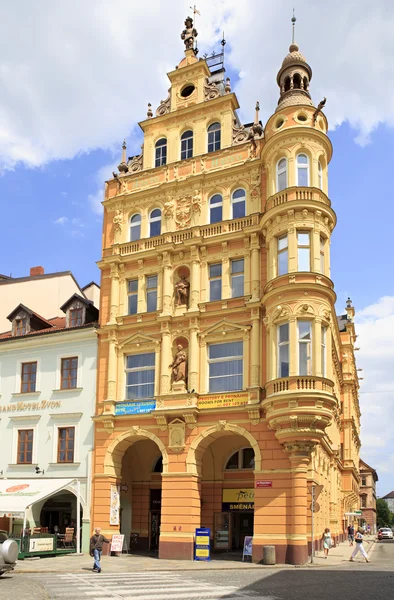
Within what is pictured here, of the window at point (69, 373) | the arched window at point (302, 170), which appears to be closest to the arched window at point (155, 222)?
the window at point (69, 373)

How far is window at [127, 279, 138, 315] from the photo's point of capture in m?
35.9

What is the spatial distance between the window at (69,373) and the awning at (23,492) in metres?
5.14

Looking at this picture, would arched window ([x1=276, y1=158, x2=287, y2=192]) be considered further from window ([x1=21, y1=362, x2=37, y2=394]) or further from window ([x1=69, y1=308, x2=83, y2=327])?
window ([x1=21, y1=362, x2=37, y2=394])

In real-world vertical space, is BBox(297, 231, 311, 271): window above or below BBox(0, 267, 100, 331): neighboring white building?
below

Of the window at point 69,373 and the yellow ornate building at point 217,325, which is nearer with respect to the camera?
the yellow ornate building at point 217,325

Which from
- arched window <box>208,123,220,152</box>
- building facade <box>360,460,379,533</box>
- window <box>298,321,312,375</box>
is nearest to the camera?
window <box>298,321,312,375</box>

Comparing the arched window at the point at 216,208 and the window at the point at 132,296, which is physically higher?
the arched window at the point at 216,208

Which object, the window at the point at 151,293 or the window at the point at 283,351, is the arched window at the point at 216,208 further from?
the window at the point at 283,351

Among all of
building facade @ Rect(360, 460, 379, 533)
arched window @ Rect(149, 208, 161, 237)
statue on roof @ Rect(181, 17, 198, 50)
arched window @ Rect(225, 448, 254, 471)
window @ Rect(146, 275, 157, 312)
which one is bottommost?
building facade @ Rect(360, 460, 379, 533)

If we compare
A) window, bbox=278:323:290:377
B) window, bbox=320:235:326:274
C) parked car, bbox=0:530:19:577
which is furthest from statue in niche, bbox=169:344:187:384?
parked car, bbox=0:530:19:577

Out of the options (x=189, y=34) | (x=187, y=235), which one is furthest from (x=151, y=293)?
(x=189, y=34)

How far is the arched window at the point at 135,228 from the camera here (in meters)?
37.1

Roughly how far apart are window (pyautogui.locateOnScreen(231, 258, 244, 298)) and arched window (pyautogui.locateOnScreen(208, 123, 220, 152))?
6862 mm

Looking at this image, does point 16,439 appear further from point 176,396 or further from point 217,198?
point 217,198
